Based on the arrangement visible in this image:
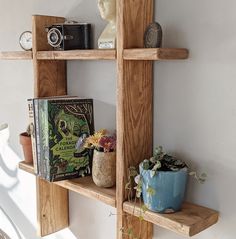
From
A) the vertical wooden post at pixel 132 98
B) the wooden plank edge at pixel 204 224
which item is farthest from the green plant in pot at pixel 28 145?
the wooden plank edge at pixel 204 224

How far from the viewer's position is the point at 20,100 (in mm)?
2061

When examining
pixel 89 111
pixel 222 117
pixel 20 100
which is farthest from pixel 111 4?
pixel 20 100

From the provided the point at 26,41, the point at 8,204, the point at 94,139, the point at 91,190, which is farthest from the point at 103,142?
the point at 8,204

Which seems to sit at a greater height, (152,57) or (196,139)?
(152,57)

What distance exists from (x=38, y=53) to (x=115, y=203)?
70cm

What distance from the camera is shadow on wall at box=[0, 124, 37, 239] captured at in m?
2.19

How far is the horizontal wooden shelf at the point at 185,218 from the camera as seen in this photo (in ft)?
3.75

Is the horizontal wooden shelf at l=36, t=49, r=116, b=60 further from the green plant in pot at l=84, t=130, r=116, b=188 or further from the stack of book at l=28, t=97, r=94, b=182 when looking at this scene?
the green plant in pot at l=84, t=130, r=116, b=188

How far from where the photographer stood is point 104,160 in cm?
142

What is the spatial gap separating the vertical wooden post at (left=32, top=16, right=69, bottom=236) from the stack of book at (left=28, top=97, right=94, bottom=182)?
151 mm

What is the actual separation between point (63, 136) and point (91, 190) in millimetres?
247

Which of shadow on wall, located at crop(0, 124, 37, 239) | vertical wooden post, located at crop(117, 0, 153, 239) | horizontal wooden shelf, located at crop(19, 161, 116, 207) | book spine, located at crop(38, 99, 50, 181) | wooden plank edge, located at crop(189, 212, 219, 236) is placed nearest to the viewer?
wooden plank edge, located at crop(189, 212, 219, 236)

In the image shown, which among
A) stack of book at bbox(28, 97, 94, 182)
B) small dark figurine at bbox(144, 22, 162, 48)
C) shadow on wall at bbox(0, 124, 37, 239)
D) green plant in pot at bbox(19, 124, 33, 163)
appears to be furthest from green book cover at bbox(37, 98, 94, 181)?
shadow on wall at bbox(0, 124, 37, 239)

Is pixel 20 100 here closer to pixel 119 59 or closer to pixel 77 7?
pixel 77 7
